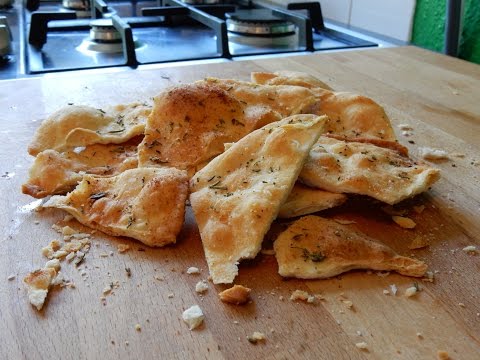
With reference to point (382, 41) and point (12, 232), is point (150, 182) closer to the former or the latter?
point (12, 232)

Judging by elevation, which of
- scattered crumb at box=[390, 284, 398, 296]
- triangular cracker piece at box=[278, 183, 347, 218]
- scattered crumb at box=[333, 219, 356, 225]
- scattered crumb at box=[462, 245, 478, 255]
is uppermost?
triangular cracker piece at box=[278, 183, 347, 218]

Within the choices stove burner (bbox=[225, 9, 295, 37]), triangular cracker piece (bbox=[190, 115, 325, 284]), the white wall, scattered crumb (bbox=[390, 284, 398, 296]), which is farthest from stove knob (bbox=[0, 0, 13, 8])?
scattered crumb (bbox=[390, 284, 398, 296])

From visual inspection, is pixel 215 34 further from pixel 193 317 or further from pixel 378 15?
pixel 193 317

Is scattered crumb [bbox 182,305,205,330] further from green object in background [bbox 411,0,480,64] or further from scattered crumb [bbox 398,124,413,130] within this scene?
green object in background [bbox 411,0,480,64]

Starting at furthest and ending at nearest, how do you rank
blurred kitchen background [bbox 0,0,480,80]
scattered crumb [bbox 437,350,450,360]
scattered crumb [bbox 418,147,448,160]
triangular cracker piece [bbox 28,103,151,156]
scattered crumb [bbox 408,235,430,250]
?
blurred kitchen background [bbox 0,0,480,80] → scattered crumb [bbox 418,147,448,160] → triangular cracker piece [bbox 28,103,151,156] → scattered crumb [bbox 408,235,430,250] → scattered crumb [bbox 437,350,450,360]

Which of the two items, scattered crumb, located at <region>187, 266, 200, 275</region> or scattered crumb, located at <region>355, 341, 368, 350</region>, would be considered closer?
scattered crumb, located at <region>355, 341, 368, 350</region>

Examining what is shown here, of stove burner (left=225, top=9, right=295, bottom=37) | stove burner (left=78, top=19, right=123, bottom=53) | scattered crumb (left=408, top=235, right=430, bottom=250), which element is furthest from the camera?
stove burner (left=225, top=9, right=295, bottom=37)
